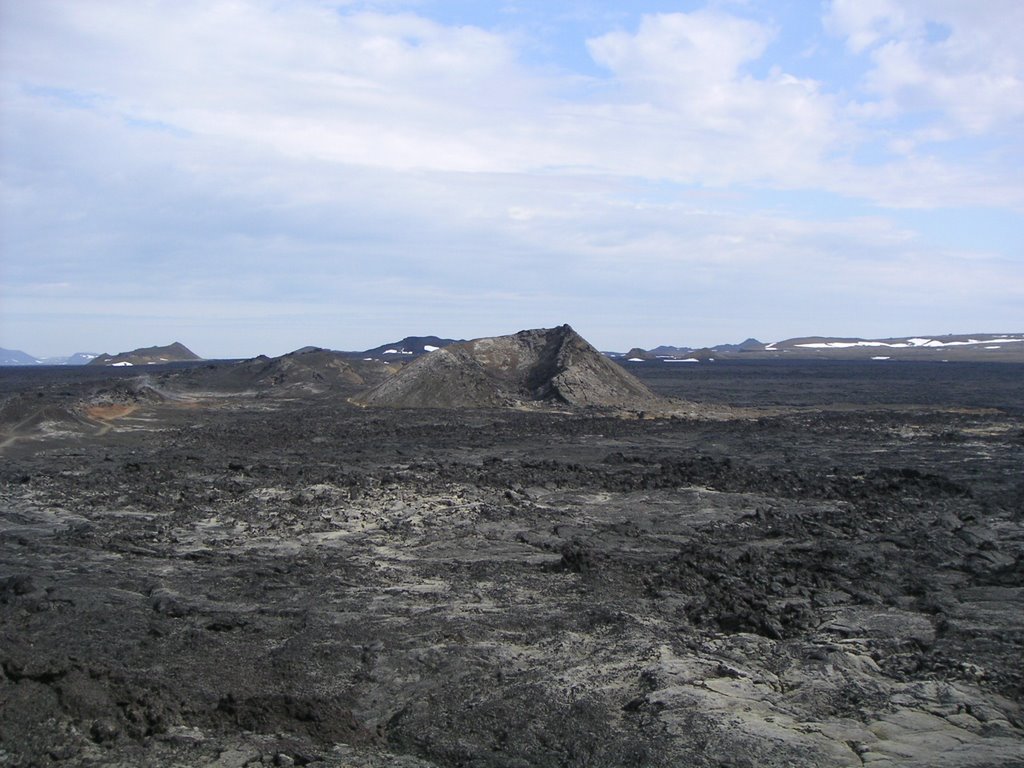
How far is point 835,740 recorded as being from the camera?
6.85m

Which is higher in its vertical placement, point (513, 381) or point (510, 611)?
point (513, 381)

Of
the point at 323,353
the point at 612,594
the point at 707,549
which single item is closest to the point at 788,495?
the point at 707,549

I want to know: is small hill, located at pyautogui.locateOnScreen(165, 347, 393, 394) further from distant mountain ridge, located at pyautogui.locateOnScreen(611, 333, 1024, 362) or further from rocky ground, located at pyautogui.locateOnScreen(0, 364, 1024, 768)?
distant mountain ridge, located at pyautogui.locateOnScreen(611, 333, 1024, 362)

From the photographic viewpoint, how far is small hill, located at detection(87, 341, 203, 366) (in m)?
116

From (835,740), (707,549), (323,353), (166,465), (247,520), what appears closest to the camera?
(835,740)

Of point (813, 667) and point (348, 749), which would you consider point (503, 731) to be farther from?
point (813, 667)

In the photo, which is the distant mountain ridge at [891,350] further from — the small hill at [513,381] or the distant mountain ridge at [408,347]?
the small hill at [513,381]

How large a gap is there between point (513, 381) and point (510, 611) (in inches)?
1279

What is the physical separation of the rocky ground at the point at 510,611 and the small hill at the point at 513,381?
16.1m

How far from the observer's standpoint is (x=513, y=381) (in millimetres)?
42406

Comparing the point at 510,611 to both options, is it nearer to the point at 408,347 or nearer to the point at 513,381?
the point at 513,381

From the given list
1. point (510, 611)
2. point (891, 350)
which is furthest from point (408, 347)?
point (510, 611)

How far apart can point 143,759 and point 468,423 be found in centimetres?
2494

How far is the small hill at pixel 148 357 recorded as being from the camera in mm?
115625
